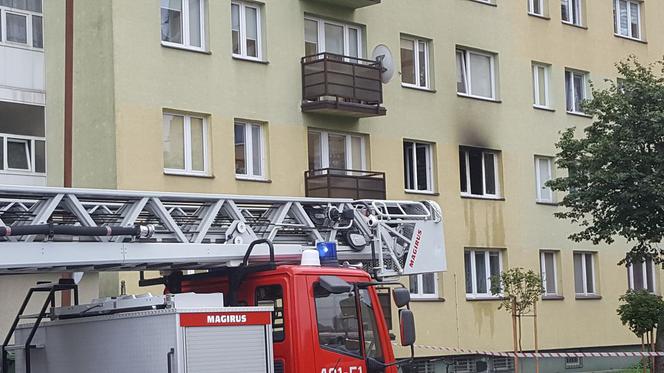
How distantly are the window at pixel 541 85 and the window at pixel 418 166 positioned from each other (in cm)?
480

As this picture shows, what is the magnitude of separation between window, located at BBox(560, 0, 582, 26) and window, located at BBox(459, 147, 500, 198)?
18.3 ft

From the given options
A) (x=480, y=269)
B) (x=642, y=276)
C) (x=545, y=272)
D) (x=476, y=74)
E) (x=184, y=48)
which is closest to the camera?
(x=184, y=48)

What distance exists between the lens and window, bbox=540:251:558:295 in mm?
31969

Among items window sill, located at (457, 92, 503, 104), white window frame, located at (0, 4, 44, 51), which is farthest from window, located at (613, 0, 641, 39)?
white window frame, located at (0, 4, 44, 51)

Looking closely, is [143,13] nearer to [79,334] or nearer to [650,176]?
[650,176]

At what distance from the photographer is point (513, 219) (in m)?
31.0

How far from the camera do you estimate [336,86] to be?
85.3 ft

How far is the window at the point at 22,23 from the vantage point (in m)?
24.3

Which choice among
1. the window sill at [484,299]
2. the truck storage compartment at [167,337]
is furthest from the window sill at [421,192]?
the truck storage compartment at [167,337]

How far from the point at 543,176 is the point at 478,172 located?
2867mm

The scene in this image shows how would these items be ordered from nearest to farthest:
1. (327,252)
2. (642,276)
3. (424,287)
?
1. (327,252)
2. (424,287)
3. (642,276)

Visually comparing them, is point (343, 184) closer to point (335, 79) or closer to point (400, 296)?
point (335, 79)

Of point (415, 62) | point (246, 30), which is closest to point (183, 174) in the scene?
point (246, 30)

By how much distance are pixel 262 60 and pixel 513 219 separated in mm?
9070
